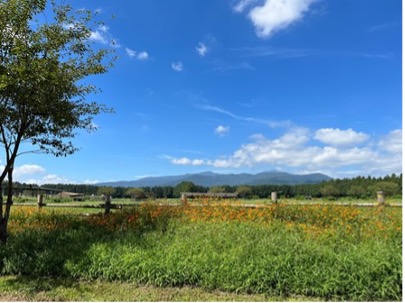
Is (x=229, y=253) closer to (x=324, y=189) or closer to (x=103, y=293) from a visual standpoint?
(x=103, y=293)

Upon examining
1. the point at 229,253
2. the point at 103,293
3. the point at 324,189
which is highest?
the point at 324,189

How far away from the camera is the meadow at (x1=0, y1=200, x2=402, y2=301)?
5.98 m

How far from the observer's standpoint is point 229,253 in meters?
6.86

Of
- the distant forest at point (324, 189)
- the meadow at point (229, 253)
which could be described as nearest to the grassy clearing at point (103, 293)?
the meadow at point (229, 253)

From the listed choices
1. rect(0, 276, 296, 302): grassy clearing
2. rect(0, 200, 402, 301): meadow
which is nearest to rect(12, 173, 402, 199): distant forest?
rect(0, 200, 402, 301): meadow

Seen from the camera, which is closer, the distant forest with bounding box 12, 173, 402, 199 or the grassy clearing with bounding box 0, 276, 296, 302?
the grassy clearing with bounding box 0, 276, 296, 302

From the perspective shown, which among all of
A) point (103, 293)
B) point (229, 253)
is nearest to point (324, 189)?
point (229, 253)

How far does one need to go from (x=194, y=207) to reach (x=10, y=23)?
641 centimetres

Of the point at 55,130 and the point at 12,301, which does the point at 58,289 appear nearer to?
the point at 12,301

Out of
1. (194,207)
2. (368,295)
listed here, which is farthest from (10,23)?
(368,295)

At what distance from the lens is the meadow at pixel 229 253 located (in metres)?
5.98

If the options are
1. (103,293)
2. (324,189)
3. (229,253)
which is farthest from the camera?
(324,189)

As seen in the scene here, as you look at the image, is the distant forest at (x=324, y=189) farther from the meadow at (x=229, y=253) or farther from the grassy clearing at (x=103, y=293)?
the grassy clearing at (x=103, y=293)

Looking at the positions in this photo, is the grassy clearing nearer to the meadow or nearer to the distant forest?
the meadow
